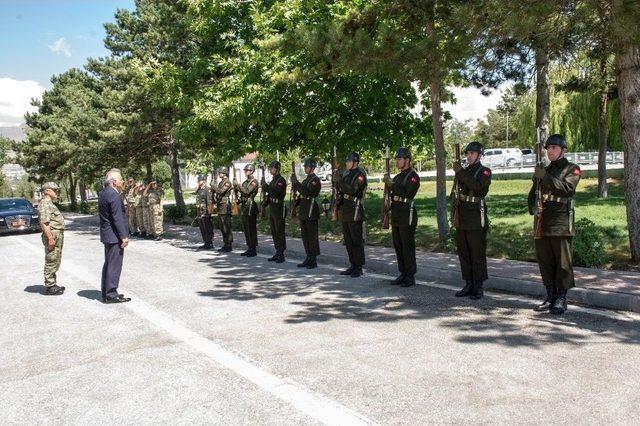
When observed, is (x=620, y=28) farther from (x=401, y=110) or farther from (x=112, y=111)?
(x=112, y=111)

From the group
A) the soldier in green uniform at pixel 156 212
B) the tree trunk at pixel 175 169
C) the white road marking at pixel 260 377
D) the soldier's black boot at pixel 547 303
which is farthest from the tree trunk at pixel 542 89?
the tree trunk at pixel 175 169

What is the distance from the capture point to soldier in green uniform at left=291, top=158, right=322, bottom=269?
1018 centimetres

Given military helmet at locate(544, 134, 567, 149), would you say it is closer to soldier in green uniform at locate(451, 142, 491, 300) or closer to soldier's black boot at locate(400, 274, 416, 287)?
soldier in green uniform at locate(451, 142, 491, 300)

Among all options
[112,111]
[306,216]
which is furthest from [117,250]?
[112,111]

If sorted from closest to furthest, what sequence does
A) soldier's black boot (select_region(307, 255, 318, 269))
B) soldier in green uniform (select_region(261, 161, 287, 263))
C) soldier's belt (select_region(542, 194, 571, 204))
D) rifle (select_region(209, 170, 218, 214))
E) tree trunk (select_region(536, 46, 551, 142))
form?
soldier's belt (select_region(542, 194, 571, 204)), soldier's black boot (select_region(307, 255, 318, 269)), tree trunk (select_region(536, 46, 551, 142)), soldier in green uniform (select_region(261, 161, 287, 263)), rifle (select_region(209, 170, 218, 214))

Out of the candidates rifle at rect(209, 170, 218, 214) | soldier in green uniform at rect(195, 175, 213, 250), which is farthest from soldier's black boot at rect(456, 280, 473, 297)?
soldier in green uniform at rect(195, 175, 213, 250)

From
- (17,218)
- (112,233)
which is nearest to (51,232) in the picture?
(112,233)

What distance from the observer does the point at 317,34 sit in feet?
28.5

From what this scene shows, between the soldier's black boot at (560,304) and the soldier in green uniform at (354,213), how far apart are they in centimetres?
341

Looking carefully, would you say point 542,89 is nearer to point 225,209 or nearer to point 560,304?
point 560,304

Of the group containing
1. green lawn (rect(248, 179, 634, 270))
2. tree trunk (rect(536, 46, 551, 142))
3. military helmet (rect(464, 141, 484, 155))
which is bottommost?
green lawn (rect(248, 179, 634, 270))

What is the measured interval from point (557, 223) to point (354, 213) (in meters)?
3.52

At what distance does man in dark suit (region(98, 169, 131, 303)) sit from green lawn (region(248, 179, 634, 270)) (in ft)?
19.7

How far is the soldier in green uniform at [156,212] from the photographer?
17.3 m
